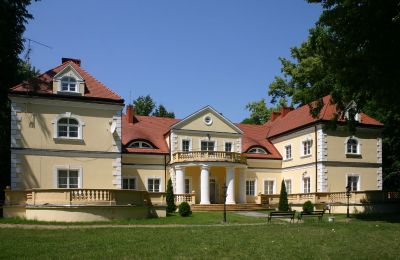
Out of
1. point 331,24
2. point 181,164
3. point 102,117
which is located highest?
point 331,24

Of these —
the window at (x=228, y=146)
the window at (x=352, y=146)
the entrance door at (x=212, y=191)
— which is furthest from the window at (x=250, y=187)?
the window at (x=352, y=146)

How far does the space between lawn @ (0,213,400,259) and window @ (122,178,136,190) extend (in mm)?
16087

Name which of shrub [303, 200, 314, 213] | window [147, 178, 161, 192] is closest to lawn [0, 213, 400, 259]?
shrub [303, 200, 314, 213]

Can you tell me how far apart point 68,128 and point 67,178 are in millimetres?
3043

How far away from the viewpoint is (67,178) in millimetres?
27797

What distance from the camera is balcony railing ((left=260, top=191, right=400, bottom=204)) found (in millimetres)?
29984

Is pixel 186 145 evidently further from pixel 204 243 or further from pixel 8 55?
pixel 204 243

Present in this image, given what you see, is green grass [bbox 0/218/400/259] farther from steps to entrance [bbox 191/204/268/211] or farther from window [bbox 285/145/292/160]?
window [bbox 285/145/292/160]

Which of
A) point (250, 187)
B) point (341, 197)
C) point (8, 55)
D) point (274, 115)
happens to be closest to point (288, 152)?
point (250, 187)

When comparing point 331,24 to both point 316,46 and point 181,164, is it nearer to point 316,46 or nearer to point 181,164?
point 316,46

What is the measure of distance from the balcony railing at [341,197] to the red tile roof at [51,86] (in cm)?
1435

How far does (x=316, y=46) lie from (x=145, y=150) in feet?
52.7

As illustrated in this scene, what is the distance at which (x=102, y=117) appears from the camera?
2866cm

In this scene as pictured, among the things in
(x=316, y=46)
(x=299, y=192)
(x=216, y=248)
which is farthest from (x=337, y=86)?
(x=299, y=192)
